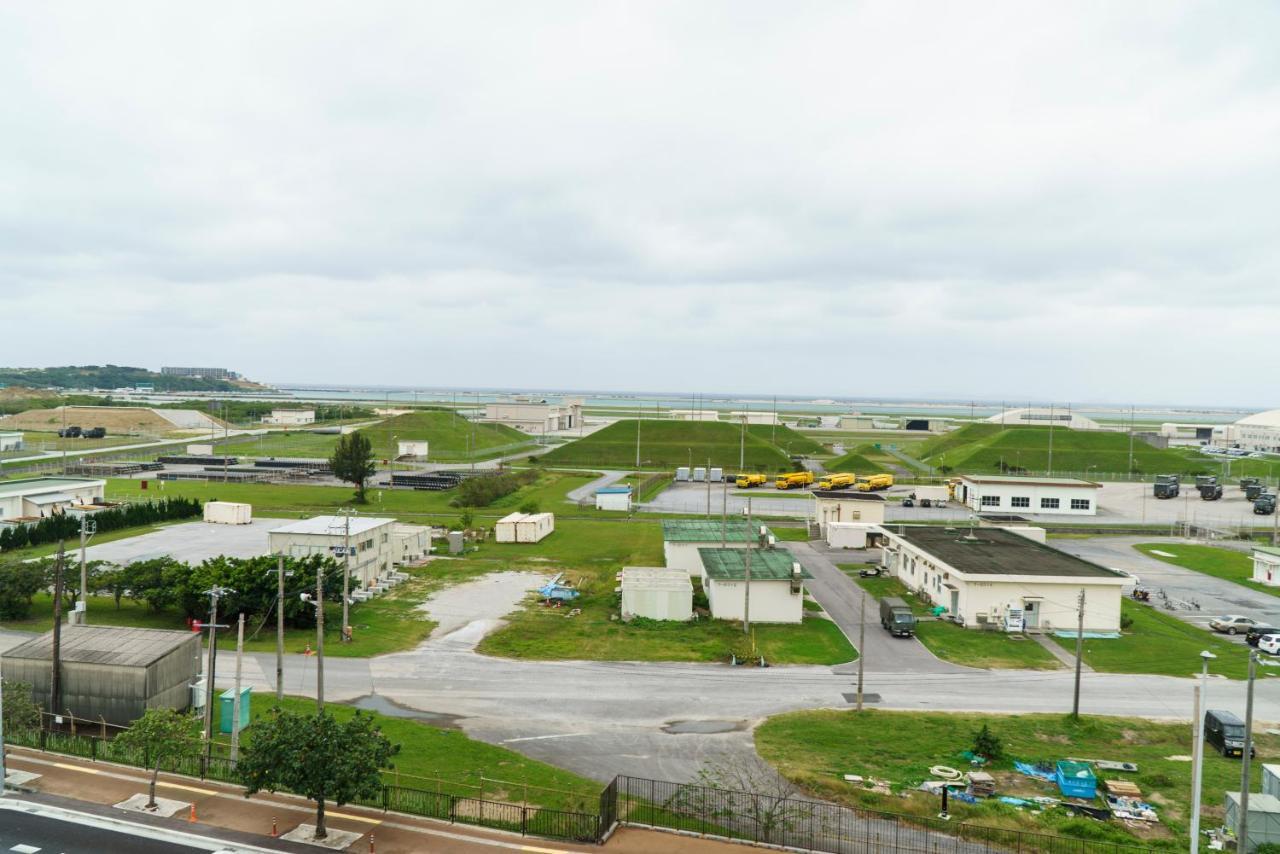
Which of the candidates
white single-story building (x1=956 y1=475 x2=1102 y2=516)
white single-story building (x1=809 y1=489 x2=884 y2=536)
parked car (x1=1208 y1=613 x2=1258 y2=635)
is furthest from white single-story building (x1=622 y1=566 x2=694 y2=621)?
white single-story building (x1=956 y1=475 x2=1102 y2=516)

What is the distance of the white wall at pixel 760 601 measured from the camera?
4022 cm

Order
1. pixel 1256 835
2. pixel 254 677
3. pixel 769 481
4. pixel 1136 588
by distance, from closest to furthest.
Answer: pixel 1256 835 → pixel 254 677 → pixel 1136 588 → pixel 769 481

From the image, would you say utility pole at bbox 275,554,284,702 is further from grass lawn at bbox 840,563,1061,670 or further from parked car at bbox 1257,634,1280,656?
parked car at bbox 1257,634,1280,656

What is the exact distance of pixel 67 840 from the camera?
702 inches

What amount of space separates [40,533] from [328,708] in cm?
4159

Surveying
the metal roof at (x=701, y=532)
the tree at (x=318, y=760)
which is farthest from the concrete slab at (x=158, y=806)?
the metal roof at (x=701, y=532)

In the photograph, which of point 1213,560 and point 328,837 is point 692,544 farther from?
point 1213,560

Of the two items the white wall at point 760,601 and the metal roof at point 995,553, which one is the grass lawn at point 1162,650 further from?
the white wall at point 760,601

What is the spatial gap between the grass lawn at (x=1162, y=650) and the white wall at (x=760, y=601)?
41.9ft

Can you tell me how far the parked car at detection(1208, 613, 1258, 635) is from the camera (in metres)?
39.7

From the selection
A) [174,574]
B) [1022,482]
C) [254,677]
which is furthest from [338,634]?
[1022,482]

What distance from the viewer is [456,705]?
93.1 ft

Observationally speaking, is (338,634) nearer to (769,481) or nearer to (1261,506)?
(769,481)

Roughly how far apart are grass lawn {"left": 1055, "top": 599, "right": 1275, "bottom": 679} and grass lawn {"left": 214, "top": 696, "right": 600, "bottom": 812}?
82.4ft
